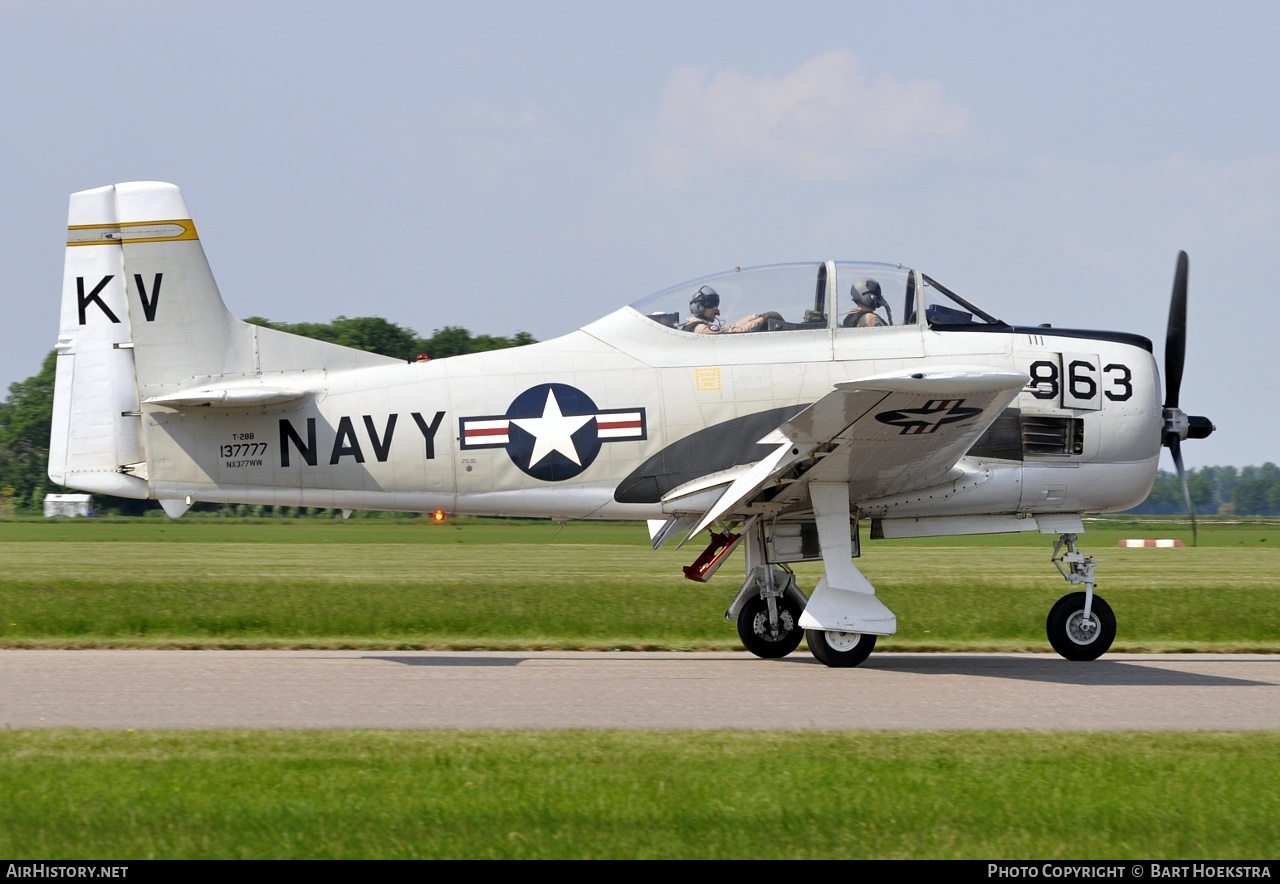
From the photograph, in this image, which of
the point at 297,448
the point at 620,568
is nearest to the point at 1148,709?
the point at 297,448

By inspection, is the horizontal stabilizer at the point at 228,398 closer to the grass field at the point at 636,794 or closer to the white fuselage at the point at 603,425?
the white fuselage at the point at 603,425

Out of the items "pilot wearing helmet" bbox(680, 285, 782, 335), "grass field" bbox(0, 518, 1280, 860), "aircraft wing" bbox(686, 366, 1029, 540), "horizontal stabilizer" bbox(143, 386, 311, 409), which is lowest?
"grass field" bbox(0, 518, 1280, 860)

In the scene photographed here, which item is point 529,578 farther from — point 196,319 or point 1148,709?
point 1148,709

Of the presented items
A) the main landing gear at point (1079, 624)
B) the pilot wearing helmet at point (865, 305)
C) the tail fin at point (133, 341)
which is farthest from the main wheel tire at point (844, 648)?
the tail fin at point (133, 341)

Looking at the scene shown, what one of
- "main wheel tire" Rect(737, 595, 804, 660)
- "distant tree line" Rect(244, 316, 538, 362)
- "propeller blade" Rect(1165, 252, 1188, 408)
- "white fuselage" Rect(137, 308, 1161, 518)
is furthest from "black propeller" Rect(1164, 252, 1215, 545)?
"distant tree line" Rect(244, 316, 538, 362)

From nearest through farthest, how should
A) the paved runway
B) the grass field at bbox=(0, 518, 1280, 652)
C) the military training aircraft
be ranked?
the paved runway < the military training aircraft < the grass field at bbox=(0, 518, 1280, 652)

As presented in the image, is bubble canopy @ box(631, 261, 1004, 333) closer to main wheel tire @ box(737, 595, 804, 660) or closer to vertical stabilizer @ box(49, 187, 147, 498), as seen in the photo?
main wheel tire @ box(737, 595, 804, 660)

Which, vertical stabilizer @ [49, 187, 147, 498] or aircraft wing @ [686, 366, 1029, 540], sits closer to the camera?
aircraft wing @ [686, 366, 1029, 540]

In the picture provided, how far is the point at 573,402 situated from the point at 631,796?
5783mm

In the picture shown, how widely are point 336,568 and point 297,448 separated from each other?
48.1 feet

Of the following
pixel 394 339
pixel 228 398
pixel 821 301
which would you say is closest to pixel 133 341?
pixel 228 398

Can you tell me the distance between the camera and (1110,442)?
1163 centimetres

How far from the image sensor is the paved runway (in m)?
8.51

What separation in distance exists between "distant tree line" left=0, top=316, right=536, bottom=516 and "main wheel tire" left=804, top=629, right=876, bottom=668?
4419 cm
